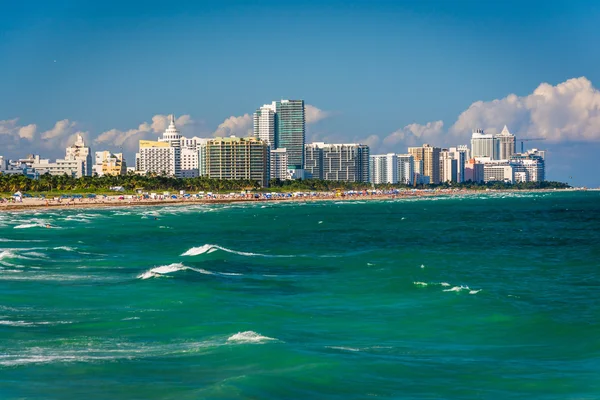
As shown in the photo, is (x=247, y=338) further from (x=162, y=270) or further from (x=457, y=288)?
(x=162, y=270)

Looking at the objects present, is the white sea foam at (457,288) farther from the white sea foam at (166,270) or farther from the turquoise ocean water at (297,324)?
the white sea foam at (166,270)

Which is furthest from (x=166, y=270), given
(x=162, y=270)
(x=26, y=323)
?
(x=26, y=323)

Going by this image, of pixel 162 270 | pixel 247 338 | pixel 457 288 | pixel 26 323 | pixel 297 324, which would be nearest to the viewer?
pixel 247 338

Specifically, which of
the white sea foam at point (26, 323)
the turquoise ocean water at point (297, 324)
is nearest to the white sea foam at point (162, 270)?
the turquoise ocean water at point (297, 324)

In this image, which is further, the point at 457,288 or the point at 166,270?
the point at 166,270

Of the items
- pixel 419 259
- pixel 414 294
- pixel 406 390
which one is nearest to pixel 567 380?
pixel 406 390

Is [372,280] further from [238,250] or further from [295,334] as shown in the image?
[238,250]

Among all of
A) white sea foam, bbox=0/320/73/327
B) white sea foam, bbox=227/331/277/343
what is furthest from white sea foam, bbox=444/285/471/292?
white sea foam, bbox=0/320/73/327
